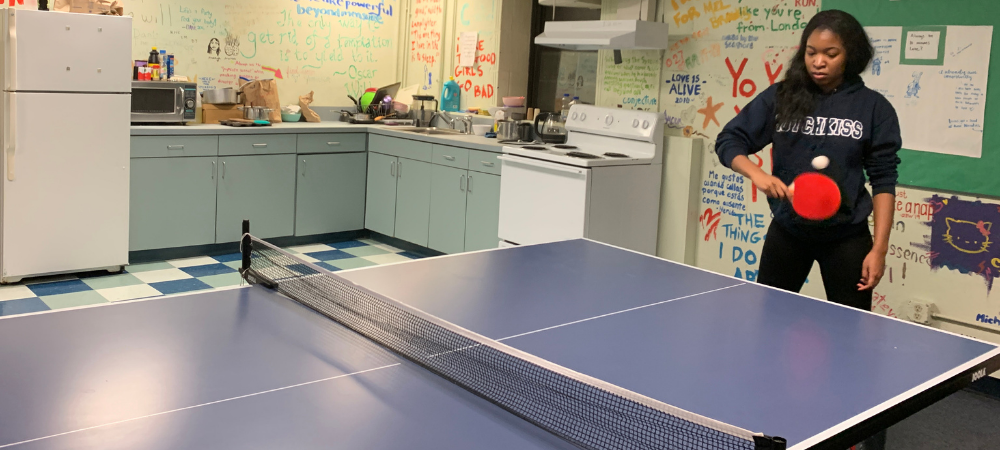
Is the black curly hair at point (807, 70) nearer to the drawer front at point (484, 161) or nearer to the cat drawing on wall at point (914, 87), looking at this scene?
the cat drawing on wall at point (914, 87)

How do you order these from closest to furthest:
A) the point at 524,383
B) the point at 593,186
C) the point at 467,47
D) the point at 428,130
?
the point at 524,383, the point at 593,186, the point at 428,130, the point at 467,47

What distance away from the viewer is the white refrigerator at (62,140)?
4547mm

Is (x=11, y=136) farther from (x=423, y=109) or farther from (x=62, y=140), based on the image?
(x=423, y=109)

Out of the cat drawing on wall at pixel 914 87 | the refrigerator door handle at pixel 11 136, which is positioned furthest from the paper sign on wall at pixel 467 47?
the cat drawing on wall at pixel 914 87

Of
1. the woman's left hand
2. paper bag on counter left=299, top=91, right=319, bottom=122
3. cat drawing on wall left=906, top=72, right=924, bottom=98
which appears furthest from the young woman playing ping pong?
paper bag on counter left=299, top=91, right=319, bottom=122

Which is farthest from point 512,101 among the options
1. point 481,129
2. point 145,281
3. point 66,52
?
point 66,52

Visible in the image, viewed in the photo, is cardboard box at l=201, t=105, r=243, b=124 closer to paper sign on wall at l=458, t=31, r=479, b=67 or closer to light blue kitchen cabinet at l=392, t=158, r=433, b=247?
light blue kitchen cabinet at l=392, t=158, r=433, b=247

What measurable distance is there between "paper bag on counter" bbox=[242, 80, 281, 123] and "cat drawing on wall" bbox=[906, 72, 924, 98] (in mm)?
4206

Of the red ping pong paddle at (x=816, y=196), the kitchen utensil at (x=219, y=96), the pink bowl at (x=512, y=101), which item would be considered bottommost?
the red ping pong paddle at (x=816, y=196)

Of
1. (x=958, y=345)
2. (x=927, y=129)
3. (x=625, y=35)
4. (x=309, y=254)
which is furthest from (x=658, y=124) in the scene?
(x=958, y=345)

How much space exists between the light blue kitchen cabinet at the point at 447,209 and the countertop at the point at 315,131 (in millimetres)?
199

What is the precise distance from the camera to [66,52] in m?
4.62

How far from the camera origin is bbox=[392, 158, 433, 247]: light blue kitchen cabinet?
594 centimetres

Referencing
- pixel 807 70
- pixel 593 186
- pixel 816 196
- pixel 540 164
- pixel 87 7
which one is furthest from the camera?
pixel 540 164
